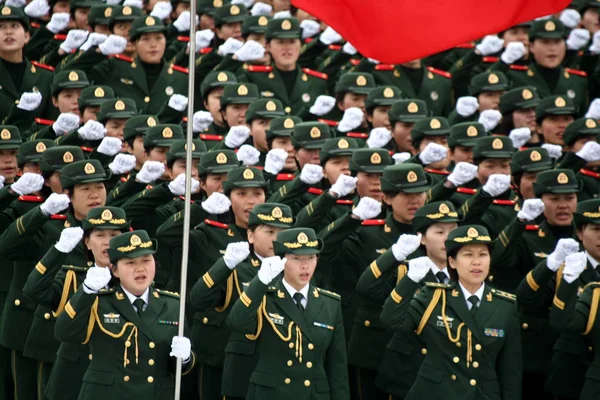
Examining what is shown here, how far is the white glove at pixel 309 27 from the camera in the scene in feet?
50.9

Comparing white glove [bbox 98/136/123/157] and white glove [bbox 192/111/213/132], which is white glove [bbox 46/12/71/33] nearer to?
white glove [bbox 192/111/213/132]

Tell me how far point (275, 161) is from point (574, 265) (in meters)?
2.99

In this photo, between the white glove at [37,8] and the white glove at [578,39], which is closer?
the white glove at [578,39]

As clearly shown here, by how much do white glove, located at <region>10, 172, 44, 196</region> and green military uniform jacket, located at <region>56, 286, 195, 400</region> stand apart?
1824 mm

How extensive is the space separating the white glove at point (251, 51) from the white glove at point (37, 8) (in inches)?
99.8

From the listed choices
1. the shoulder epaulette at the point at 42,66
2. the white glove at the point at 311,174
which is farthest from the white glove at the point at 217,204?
the shoulder epaulette at the point at 42,66

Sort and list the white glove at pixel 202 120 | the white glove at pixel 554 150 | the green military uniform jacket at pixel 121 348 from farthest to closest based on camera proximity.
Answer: the white glove at pixel 202 120 < the white glove at pixel 554 150 < the green military uniform jacket at pixel 121 348

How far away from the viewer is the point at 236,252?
32.6ft

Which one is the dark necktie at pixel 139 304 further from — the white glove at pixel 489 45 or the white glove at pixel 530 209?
the white glove at pixel 489 45

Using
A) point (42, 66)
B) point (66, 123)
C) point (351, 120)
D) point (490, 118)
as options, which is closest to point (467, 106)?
point (490, 118)

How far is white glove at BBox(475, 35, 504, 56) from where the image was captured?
15431mm

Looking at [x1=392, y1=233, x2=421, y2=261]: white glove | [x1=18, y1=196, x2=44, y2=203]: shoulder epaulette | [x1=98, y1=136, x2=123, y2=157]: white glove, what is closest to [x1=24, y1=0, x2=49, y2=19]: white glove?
[x1=98, y1=136, x2=123, y2=157]: white glove

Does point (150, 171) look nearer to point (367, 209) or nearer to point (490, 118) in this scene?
point (367, 209)

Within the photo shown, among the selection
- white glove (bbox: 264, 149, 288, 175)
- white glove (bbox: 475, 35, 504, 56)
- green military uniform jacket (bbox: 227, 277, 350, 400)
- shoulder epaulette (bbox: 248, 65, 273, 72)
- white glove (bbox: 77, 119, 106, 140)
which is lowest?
green military uniform jacket (bbox: 227, 277, 350, 400)
